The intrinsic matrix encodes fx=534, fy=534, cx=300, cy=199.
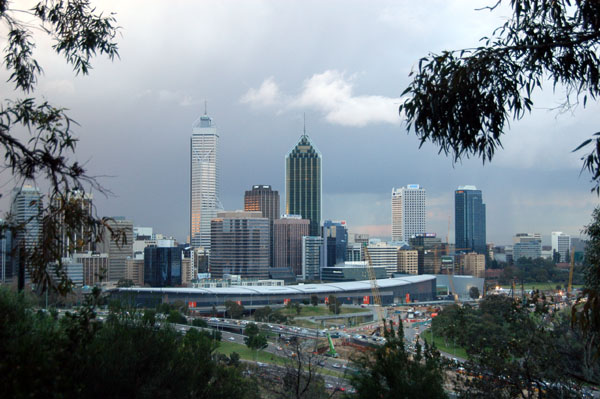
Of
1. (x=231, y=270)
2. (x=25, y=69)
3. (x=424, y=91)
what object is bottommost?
(x=231, y=270)

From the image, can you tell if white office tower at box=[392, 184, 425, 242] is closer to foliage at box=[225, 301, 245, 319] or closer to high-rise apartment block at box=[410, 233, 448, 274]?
high-rise apartment block at box=[410, 233, 448, 274]

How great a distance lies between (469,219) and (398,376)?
82.8 m

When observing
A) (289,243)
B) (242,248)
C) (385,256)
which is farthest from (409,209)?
(242,248)

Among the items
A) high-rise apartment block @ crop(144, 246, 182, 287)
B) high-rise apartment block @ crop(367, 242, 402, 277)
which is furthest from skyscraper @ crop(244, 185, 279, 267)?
high-rise apartment block @ crop(144, 246, 182, 287)

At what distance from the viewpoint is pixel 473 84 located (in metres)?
3.39

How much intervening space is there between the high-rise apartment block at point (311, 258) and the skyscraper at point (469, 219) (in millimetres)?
26152

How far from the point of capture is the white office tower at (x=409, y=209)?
309ft

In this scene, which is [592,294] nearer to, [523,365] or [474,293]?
[523,365]

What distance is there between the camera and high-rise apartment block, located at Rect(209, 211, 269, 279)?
57625 mm

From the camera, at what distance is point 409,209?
311ft

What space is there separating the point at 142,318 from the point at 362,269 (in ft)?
168

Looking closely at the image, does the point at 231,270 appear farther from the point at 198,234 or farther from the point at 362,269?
the point at 198,234

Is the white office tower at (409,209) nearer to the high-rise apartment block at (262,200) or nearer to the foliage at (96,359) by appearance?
the high-rise apartment block at (262,200)

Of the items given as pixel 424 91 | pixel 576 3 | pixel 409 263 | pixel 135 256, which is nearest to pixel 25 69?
pixel 424 91
